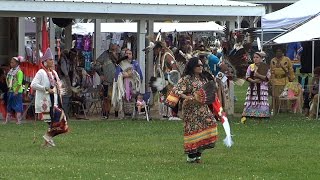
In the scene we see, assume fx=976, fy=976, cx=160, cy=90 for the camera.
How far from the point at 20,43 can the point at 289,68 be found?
6707 millimetres

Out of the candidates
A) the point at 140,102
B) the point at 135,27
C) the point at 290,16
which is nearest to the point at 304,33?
the point at 290,16

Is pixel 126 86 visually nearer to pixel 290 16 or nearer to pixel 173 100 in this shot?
pixel 290 16

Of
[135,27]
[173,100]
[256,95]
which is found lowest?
[256,95]

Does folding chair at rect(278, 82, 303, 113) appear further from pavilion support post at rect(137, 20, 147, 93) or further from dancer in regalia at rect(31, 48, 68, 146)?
dancer in regalia at rect(31, 48, 68, 146)

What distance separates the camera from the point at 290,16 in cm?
2480

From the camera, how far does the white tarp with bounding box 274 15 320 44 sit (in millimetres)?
21375

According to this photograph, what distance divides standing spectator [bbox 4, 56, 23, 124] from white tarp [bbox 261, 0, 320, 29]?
6890 millimetres

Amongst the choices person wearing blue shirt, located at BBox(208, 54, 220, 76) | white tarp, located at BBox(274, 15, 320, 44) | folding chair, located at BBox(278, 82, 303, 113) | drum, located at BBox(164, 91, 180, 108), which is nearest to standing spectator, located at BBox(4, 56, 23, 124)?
person wearing blue shirt, located at BBox(208, 54, 220, 76)

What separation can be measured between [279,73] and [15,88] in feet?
22.2

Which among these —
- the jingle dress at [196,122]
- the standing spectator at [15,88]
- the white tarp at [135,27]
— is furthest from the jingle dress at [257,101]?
the white tarp at [135,27]

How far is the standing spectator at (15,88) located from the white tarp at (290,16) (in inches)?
271

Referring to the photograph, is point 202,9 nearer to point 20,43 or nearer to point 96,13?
point 96,13

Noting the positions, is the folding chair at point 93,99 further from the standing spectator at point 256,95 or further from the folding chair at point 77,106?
the standing spectator at point 256,95

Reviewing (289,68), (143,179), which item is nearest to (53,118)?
(143,179)
